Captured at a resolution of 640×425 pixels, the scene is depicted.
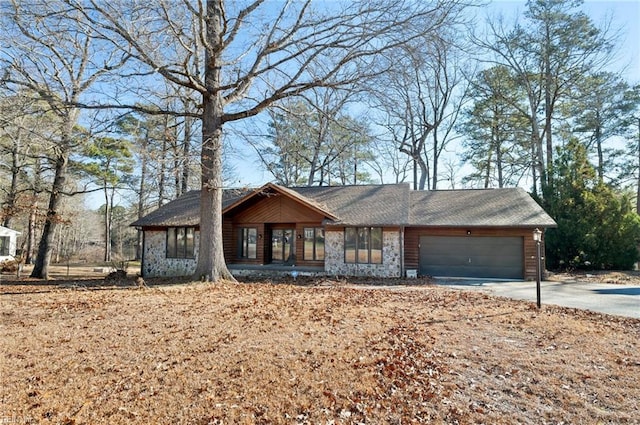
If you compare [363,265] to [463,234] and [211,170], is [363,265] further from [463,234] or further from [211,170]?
[211,170]

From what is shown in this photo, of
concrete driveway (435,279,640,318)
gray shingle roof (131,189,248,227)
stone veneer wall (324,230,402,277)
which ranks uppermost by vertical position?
gray shingle roof (131,189,248,227)

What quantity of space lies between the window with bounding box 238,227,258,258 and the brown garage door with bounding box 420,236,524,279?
7832mm

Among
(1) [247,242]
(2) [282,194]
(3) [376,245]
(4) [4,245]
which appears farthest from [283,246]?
(4) [4,245]

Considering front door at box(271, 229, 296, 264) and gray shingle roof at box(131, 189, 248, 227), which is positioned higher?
gray shingle roof at box(131, 189, 248, 227)

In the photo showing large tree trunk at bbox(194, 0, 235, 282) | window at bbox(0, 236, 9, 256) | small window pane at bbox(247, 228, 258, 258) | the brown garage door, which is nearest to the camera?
large tree trunk at bbox(194, 0, 235, 282)

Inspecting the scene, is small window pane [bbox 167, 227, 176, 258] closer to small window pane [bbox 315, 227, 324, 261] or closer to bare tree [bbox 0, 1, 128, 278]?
bare tree [bbox 0, 1, 128, 278]

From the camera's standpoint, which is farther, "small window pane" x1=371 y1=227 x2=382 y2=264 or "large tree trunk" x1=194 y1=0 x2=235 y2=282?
"small window pane" x1=371 y1=227 x2=382 y2=264

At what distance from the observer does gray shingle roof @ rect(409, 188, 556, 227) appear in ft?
47.5

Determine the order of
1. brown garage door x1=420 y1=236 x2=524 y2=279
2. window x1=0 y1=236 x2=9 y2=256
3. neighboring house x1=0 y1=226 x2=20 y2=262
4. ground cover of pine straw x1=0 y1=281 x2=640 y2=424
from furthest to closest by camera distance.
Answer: window x1=0 y1=236 x2=9 y2=256 → neighboring house x1=0 y1=226 x2=20 y2=262 → brown garage door x1=420 y1=236 x2=524 y2=279 → ground cover of pine straw x1=0 y1=281 x2=640 y2=424

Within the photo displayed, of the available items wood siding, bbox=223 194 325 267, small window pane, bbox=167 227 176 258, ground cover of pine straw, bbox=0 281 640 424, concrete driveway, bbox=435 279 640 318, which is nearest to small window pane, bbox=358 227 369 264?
wood siding, bbox=223 194 325 267

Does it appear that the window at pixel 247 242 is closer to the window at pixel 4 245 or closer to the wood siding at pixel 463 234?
the wood siding at pixel 463 234

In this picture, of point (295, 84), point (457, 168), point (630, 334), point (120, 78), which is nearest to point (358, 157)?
point (457, 168)

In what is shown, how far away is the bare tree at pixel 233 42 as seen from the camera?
33.0ft

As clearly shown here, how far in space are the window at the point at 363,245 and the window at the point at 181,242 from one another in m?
7.41
